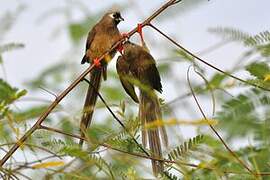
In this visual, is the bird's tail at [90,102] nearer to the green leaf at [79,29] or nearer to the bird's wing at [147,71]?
the bird's wing at [147,71]

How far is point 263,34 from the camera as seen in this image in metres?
1.26

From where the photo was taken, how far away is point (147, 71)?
1.39m

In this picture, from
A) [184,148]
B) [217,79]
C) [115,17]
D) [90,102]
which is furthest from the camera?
[115,17]

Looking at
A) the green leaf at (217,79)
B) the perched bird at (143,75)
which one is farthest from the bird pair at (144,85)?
the green leaf at (217,79)

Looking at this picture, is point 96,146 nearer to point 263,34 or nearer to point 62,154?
point 62,154

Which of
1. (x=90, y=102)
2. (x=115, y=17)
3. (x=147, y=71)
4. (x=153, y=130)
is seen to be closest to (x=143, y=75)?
(x=147, y=71)

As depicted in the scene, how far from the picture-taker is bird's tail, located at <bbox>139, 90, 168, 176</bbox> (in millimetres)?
1153

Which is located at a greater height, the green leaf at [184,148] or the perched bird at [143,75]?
the perched bird at [143,75]

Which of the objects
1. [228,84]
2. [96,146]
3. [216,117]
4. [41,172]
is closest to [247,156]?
[216,117]

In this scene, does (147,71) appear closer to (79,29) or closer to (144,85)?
(144,85)

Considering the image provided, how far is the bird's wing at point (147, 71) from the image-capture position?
1385 mm

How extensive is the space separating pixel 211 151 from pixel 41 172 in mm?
277

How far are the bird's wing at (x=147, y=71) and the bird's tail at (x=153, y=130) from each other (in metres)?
0.03

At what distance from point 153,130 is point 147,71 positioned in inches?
6.3
